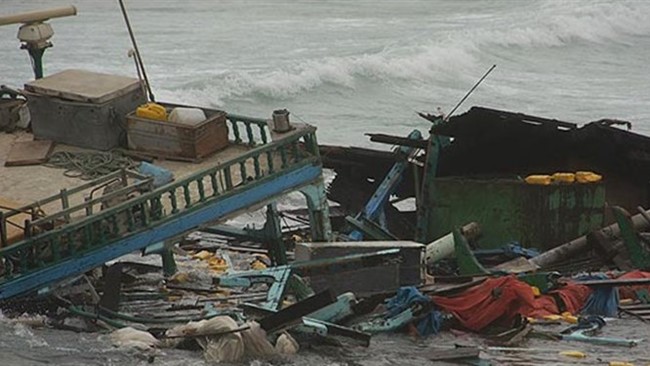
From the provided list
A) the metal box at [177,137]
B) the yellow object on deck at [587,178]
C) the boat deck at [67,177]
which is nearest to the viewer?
the boat deck at [67,177]

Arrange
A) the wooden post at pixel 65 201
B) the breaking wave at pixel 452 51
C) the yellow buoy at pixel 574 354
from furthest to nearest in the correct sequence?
the breaking wave at pixel 452 51
the wooden post at pixel 65 201
the yellow buoy at pixel 574 354

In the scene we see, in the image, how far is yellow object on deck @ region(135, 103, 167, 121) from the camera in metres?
17.2

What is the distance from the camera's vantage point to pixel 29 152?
17359 mm

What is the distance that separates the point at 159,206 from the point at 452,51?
112ft

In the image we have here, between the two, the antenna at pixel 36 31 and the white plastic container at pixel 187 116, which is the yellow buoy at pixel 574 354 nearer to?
the white plastic container at pixel 187 116

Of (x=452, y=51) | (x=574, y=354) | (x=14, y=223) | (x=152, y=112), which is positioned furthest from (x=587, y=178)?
(x=452, y=51)

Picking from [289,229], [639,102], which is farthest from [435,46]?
[289,229]

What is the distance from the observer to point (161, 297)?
51.5 ft

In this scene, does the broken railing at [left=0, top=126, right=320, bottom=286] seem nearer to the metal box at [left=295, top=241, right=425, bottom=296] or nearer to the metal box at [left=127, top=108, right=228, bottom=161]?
the metal box at [left=127, top=108, right=228, bottom=161]

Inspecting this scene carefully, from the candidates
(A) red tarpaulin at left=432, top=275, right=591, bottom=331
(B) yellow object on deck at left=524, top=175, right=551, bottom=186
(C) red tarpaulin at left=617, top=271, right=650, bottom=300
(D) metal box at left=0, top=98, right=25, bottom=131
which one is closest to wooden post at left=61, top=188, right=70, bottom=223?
(A) red tarpaulin at left=432, top=275, right=591, bottom=331

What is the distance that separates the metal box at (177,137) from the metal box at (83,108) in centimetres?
20

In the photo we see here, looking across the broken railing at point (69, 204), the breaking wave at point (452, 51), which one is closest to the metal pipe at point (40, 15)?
the broken railing at point (69, 204)

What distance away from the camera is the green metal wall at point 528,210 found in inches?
765

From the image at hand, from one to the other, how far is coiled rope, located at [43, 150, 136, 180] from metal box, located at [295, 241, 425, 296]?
232 cm
